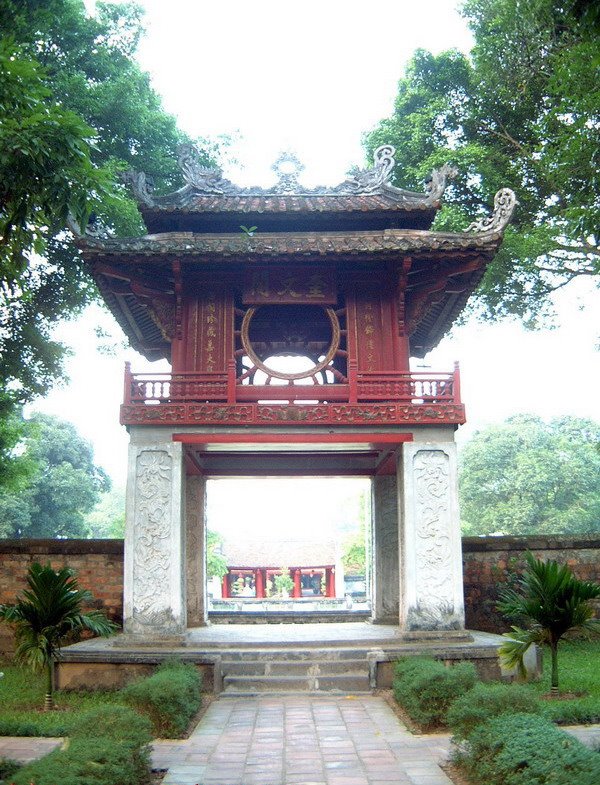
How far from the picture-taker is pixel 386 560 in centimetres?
1555

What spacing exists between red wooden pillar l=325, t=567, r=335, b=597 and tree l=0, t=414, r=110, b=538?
1217 centimetres

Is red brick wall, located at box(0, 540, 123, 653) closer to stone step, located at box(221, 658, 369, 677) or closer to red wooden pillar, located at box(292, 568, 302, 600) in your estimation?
stone step, located at box(221, 658, 369, 677)

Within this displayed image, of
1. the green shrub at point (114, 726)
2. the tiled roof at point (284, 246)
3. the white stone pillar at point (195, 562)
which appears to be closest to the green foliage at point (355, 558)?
the white stone pillar at point (195, 562)

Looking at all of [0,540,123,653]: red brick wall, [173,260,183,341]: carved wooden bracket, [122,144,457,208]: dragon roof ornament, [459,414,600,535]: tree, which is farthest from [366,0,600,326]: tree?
[459,414,600,535]: tree

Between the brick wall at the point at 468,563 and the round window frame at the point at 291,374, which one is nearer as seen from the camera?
the round window frame at the point at 291,374

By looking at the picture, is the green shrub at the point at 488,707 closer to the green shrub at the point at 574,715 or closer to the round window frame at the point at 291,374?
the green shrub at the point at 574,715

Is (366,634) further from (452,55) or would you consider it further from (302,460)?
(452,55)

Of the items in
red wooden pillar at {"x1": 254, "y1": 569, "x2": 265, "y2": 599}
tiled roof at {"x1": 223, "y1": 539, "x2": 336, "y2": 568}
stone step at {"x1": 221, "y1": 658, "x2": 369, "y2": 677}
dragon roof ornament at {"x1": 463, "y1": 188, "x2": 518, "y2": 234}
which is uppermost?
dragon roof ornament at {"x1": 463, "y1": 188, "x2": 518, "y2": 234}

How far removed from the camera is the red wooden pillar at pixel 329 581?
34688 mm

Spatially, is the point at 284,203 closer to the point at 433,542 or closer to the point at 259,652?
the point at 433,542

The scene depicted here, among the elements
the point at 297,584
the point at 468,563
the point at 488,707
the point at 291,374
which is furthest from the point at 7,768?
the point at 297,584

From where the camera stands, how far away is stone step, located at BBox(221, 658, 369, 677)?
11156 millimetres

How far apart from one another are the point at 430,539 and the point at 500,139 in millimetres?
14014

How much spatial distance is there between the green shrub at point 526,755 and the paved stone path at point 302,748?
0.45 metres
